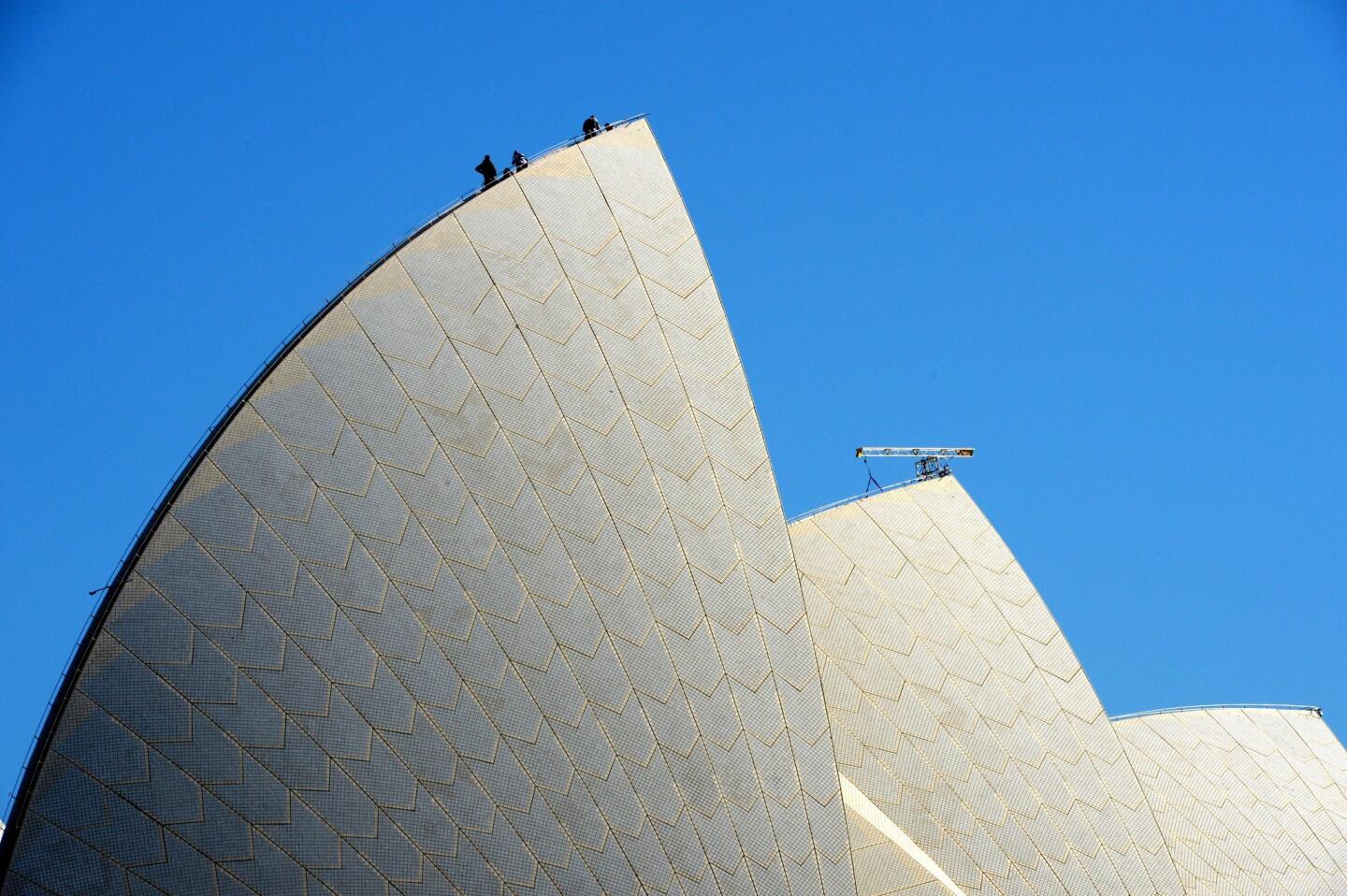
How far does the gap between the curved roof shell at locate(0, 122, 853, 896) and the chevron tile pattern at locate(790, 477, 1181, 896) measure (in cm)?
333

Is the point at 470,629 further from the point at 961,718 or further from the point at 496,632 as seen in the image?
the point at 961,718

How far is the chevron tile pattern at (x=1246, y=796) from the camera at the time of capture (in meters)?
30.9

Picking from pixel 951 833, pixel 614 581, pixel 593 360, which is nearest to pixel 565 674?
pixel 614 581

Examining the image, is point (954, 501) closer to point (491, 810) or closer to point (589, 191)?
point (589, 191)

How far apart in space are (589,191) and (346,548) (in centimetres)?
726

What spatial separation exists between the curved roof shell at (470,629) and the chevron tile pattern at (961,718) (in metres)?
3.33

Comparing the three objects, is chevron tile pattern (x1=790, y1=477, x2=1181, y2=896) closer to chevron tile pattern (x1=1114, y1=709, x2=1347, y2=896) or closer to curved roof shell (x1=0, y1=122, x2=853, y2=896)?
chevron tile pattern (x1=1114, y1=709, x2=1347, y2=896)

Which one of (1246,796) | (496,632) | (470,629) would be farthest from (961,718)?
(470,629)

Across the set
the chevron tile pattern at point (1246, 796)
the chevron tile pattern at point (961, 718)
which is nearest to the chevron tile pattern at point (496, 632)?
the chevron tile pattern at point (961, 718)

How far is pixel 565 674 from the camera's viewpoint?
78.8 ft

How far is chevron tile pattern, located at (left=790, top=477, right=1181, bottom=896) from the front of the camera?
27359 millimetres

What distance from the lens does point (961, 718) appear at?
28922 millimetres

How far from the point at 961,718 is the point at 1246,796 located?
8095 mm

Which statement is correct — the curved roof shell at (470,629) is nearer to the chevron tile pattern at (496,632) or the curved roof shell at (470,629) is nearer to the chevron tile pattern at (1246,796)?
the chevron tile pattern at (496,632)
